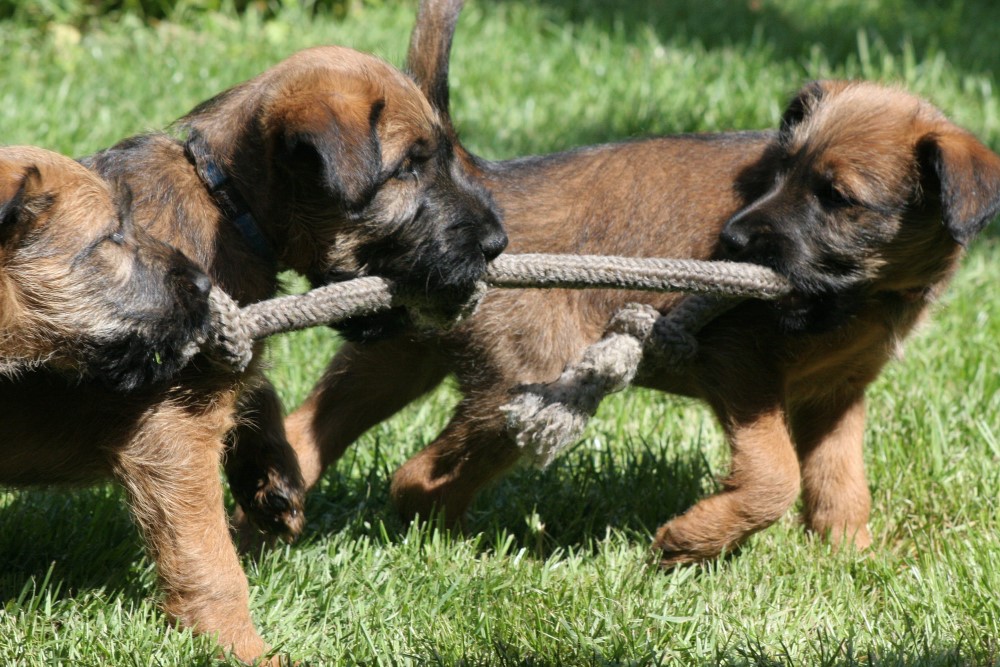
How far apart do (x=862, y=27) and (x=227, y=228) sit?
23.5 feet

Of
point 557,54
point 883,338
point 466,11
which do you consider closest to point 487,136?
point 557,54

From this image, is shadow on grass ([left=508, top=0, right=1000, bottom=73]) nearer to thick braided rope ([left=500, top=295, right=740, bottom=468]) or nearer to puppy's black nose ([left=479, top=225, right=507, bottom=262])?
thick braided rope ([left=500, top=295, right=740, bottom=468])

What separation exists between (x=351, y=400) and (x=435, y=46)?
1.37 meters

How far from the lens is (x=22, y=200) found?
10.5 feet

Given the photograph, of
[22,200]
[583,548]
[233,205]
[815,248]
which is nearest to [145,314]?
[22,200]

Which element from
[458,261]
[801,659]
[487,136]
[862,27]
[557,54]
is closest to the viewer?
[801,659]

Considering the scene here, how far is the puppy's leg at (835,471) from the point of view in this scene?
4.45 meters

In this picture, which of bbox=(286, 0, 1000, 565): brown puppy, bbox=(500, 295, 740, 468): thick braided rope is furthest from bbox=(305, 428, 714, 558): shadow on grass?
bbox=(500, 295, 740, 468): thick braided rope

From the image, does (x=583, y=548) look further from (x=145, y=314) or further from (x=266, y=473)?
(x=145, y=314)

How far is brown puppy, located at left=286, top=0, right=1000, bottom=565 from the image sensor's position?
4023 mm

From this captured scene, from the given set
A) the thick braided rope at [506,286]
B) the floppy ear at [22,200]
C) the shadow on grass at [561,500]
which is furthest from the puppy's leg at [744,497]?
the floppy ear at [22,200]

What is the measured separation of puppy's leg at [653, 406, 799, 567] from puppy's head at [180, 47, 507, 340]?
3.80 feet

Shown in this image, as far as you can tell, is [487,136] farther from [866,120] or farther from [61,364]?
[61,364]

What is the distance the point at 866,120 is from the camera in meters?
4.19
